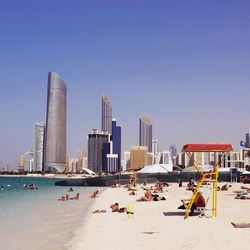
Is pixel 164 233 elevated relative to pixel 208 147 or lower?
lower

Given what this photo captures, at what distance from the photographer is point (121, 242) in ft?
44.5

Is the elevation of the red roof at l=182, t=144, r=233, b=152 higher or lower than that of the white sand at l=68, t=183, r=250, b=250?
higher

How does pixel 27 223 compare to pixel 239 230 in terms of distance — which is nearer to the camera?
pixel 239 230

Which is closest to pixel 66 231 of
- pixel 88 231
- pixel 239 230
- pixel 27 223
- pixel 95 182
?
pixel 88 231

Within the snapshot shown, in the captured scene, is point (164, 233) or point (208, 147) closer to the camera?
point (164, 233)

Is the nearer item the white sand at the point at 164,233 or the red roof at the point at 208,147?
the white sand at the point at 164,233

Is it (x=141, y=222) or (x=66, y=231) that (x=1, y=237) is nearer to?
(x=66, y=231)

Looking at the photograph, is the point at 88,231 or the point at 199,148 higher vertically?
the point at 199,148

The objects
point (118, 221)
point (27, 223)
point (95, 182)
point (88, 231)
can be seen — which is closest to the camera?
point (88, 231)

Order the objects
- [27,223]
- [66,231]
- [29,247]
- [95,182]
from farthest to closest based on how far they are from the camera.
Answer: [95,182] < [27,223] < [66,231] < [29,247]

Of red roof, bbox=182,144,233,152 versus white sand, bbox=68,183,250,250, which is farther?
red roof, bbox=182,144,233,152

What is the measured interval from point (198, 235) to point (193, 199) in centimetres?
519

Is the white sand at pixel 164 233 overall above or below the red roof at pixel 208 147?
below

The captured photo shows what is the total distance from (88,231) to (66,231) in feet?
5.11
